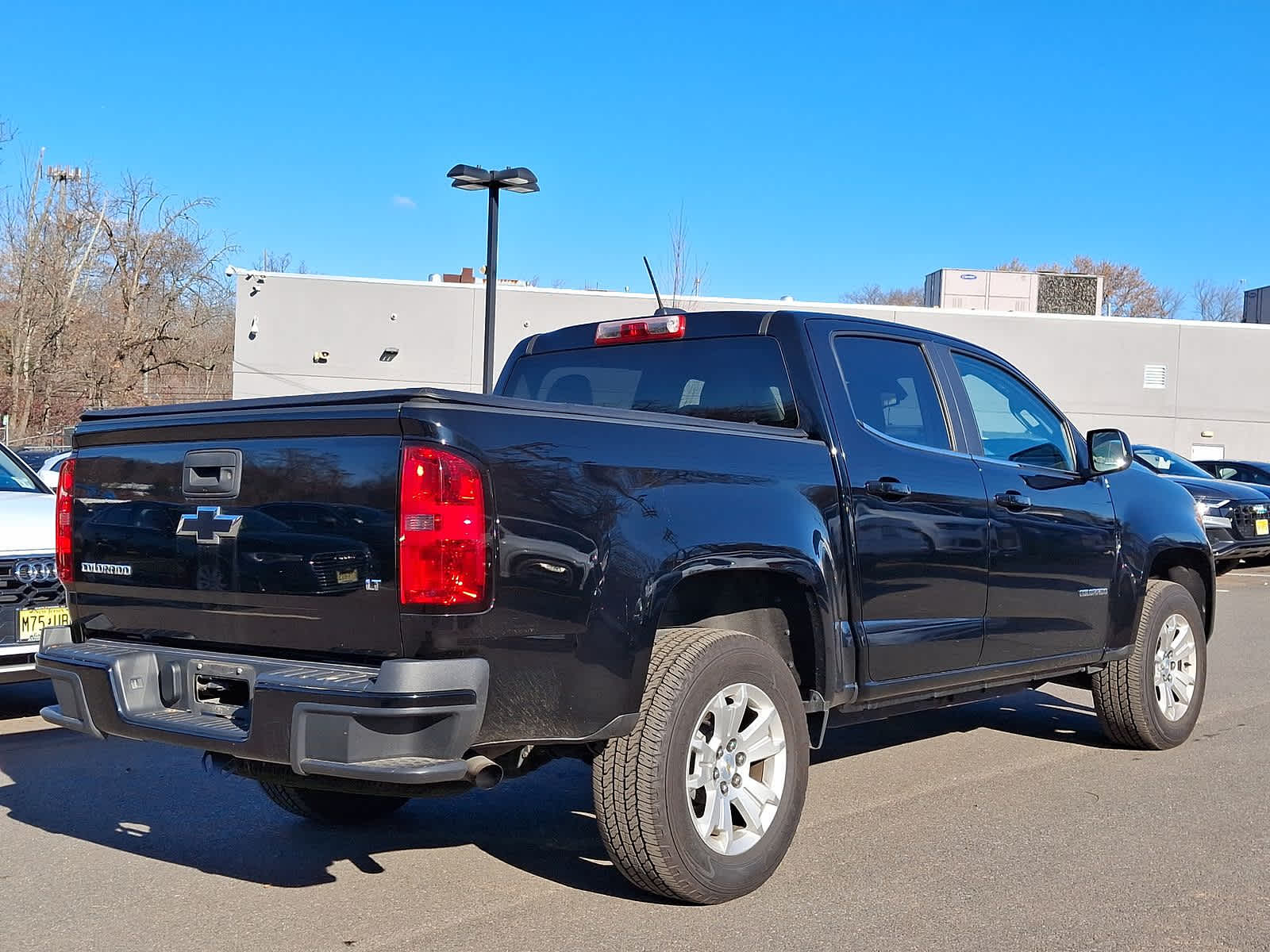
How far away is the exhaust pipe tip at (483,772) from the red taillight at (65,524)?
1.69 m

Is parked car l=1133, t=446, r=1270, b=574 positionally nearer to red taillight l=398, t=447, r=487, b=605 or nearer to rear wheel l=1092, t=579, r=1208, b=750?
rear wheel l=1092, t=579, r=1208, b=750

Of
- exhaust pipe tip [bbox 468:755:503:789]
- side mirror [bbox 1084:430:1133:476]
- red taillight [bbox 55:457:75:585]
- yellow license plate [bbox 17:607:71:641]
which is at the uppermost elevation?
side mirror [bbox 1084:430:1133:476]

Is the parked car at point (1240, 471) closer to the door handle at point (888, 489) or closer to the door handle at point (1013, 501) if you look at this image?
the door handle at point (1013, 501)

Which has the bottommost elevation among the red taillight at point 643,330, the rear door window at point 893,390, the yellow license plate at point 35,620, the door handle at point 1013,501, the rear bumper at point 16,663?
the rear bumper at point 16,663

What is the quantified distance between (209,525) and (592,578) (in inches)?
46.3

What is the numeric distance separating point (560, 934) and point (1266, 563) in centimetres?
1887

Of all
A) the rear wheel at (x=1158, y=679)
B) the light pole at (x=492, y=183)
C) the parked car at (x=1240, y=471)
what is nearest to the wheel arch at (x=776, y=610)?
the rear wheel at (x=1158, y=679)

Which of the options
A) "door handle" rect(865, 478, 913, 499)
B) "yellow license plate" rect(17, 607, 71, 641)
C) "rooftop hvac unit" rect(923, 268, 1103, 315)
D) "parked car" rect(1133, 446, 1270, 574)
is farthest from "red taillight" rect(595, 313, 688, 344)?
"rooftop hvac unit" rect(923, 268, 1103, 315)

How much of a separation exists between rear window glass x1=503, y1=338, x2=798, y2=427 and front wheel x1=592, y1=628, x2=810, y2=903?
3.60ft

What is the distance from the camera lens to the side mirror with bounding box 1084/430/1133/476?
19.7 ft

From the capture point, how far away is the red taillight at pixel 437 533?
3426 mm

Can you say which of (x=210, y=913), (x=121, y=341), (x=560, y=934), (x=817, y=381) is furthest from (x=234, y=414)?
(x=121, y=341)

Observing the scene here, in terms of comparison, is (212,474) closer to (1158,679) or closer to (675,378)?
(675,378)

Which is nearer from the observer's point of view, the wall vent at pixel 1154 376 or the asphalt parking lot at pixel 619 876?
the asphalt parking lot at pixel 619 876
